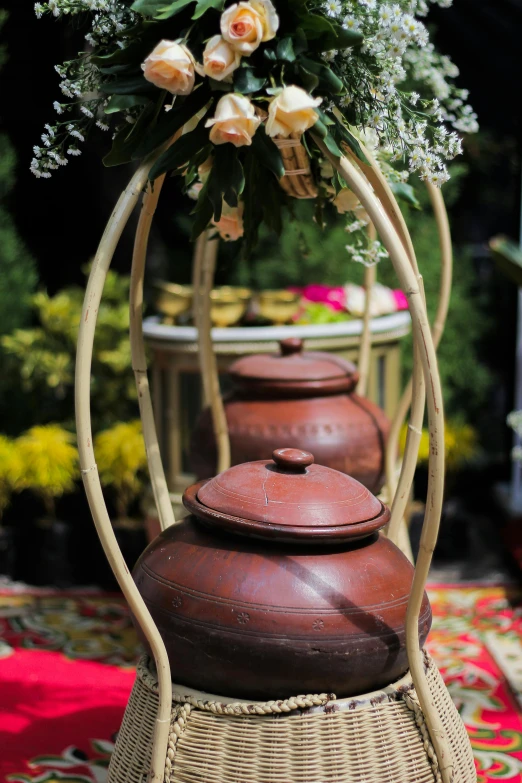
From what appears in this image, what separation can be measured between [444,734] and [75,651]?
65.6 inches

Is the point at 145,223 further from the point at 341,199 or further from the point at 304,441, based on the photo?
the point at 304,441

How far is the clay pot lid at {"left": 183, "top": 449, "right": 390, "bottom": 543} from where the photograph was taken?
1.49m

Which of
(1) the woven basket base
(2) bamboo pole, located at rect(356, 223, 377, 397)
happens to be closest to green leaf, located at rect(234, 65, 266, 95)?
(1) the woven basket base

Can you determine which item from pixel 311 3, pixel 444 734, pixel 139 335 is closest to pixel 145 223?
pixel 139 335

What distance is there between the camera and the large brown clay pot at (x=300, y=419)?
2.35 m

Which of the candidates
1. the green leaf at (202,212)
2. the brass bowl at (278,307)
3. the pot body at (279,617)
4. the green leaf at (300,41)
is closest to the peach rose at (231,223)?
the green leaf at (202,212)

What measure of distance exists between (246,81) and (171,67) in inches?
4.9

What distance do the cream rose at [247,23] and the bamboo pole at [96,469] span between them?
252mm

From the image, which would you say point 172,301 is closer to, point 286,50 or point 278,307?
point 278,307

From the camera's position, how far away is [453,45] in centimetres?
400

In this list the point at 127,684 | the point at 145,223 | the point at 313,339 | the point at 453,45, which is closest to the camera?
the point at 145,223

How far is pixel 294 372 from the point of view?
2.42m

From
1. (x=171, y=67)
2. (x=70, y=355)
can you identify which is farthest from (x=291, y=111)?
(x=70, y=355)

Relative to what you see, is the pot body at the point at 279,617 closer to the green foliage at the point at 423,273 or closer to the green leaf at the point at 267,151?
the green leaf at the point at 267,151
